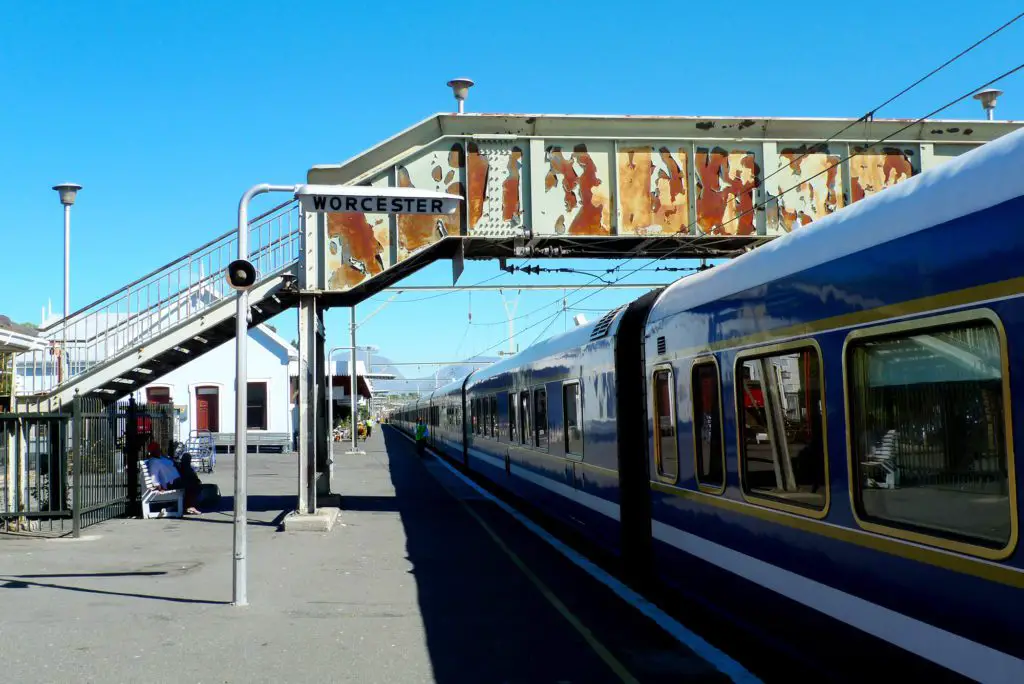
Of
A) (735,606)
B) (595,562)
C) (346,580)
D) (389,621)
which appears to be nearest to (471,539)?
(595,562)

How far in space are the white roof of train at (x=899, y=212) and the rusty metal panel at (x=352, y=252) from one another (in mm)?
8726

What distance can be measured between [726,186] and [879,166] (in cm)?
229

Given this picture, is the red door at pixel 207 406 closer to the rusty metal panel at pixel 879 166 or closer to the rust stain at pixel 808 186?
the rust stain at pixel 808 186

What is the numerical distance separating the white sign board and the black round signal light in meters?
0.78

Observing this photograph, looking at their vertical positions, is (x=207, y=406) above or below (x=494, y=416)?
above

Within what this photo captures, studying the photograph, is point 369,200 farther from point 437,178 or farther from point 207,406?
point 207,406

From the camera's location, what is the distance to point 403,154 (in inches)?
605

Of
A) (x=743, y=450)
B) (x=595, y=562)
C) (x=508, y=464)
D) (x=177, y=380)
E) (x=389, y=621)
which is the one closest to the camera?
(x=743, y=450)

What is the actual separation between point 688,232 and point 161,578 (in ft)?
29.0

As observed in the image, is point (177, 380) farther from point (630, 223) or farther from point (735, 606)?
point (735, 606)

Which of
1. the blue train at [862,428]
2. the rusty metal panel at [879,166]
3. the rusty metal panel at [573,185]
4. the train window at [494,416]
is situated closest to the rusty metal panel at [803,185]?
the rusty metal panel at [879,166]

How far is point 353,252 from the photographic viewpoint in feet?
51.0

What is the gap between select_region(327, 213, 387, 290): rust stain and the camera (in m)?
15.5

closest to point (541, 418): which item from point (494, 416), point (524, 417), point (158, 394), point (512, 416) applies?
point (524, 417)
